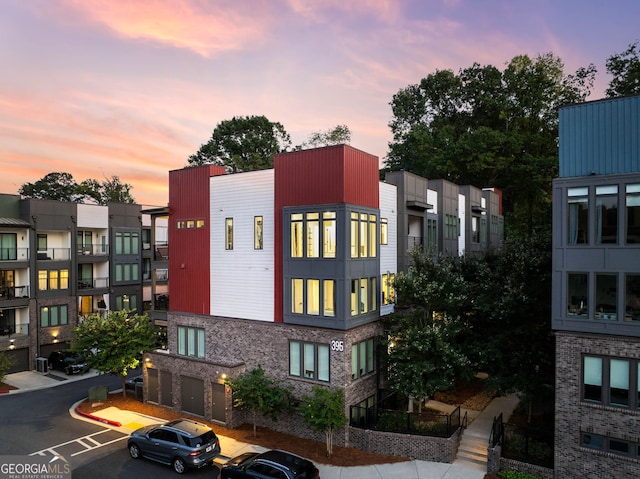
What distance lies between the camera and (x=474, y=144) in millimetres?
43875

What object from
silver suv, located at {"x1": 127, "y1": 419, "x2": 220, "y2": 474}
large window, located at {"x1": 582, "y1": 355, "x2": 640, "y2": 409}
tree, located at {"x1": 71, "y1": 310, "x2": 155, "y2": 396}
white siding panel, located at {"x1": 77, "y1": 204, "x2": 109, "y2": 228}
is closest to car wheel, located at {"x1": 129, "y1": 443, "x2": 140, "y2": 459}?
silver suv, located at {"x1": 127, "y1": 419, "x2": 220, "y2": 474}

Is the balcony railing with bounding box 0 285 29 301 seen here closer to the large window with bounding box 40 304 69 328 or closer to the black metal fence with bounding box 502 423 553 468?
the large window with bounding box 40 304 69 328

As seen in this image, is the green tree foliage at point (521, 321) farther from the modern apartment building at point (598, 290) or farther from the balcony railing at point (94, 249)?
the balcony railing at point (94, 249)

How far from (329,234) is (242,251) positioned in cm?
534

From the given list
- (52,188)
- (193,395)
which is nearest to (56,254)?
(193,395)

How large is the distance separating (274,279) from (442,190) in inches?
578

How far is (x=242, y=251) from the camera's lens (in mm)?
22578

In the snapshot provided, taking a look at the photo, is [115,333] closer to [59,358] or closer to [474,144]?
[59,358]

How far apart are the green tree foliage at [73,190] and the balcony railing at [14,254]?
41140mm

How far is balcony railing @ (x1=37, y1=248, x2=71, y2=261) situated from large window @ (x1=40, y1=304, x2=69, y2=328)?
4.07 metres

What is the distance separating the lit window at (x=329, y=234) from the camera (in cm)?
1955

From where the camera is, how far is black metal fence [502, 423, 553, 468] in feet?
54.9

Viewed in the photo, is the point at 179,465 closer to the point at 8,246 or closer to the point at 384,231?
the point at 384,231

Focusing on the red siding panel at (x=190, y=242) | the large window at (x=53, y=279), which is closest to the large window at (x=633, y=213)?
the red siding panel at (x=190, y=242)
